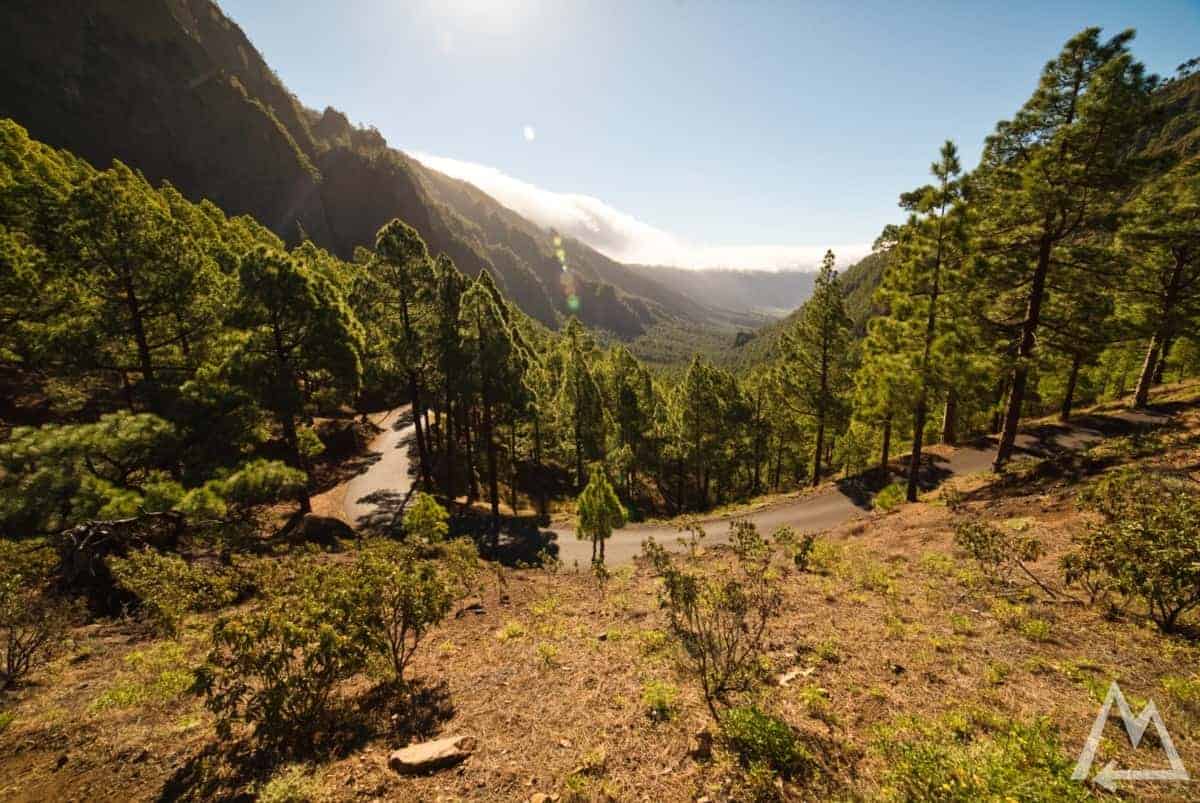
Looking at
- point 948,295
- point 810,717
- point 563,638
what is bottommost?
point 563,638

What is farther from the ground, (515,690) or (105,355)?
(105,355)

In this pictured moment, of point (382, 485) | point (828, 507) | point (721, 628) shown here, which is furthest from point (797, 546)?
point (382, 485)

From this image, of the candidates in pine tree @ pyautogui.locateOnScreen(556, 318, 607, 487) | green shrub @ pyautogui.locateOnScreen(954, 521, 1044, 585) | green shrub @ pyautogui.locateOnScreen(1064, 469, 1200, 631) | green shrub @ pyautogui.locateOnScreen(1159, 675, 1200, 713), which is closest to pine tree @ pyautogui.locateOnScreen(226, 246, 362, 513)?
pine tree @ pyautogui.locateOnScreen(556, 318, 607, 487)

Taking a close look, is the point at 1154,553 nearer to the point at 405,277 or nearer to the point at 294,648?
the point at 294,648

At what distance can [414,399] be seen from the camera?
27188mm

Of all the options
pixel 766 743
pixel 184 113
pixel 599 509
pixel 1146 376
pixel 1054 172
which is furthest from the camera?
pixel 184 113

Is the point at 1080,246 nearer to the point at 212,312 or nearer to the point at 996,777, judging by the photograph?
the point at 996,777

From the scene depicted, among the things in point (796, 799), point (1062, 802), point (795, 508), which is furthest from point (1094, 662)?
point (795, 508)

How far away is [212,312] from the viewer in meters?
18.8

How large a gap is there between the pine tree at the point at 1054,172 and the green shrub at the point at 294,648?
21805 mm

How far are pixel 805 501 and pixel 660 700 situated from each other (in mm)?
21278

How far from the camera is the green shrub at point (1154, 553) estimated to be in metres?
7.54

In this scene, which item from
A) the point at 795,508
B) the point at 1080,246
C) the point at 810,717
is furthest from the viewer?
the point at 795,508

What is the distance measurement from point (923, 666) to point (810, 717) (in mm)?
2947
